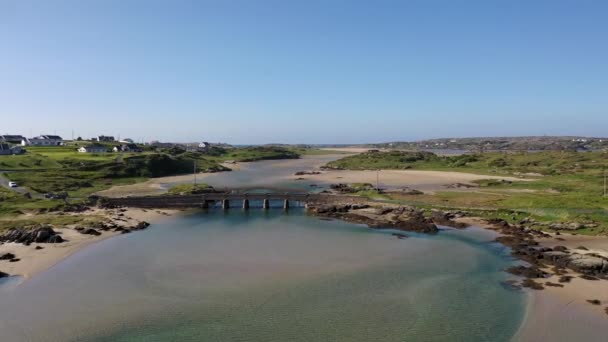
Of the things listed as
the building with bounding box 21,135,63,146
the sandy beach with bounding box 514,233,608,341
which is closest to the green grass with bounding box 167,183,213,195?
the sandy beach with bounding box 514,233,608,341

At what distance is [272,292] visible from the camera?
26.0 metres

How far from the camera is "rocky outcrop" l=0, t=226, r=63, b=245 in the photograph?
36.5m

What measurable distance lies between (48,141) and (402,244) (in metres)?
139

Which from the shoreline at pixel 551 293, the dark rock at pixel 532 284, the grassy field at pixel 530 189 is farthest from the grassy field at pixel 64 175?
the dark rock at pixel 532 284

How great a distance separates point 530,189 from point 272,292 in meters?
56.2

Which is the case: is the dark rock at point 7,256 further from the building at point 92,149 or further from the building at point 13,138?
the building at point 13,138

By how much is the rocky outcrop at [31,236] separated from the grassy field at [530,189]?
40683 millimetres

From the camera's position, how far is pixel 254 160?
162375mm

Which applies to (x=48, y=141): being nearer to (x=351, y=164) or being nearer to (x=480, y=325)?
(x=351, y=164)

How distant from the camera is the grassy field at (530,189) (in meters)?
45.7

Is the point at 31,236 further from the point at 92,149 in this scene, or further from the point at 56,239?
the point at 92,149

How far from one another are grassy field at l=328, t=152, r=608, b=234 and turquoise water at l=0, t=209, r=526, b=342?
10432 millimetres

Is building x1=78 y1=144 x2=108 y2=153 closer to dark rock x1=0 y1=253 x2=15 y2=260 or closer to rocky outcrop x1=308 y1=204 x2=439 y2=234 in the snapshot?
rocky outcrop x1=308 y1=204 x2=439 y2=234

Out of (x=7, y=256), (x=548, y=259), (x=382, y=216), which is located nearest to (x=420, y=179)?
(x=382, y=216)
